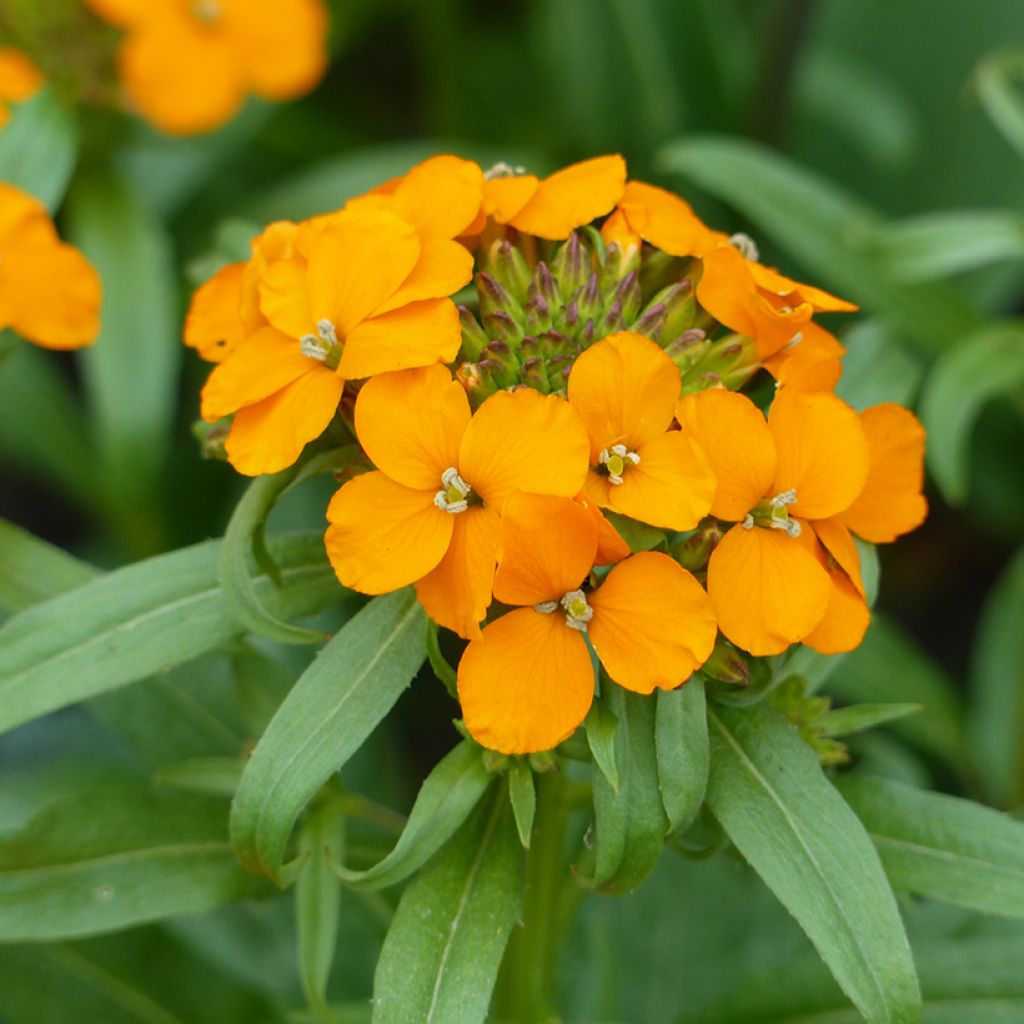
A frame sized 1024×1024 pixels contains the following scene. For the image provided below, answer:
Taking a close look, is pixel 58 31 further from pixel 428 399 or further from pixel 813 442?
pixel 813 442

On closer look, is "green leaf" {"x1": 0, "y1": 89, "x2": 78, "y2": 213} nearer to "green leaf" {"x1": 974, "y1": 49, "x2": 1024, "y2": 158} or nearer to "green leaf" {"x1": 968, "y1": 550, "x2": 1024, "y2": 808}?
"green leaf" {"x1": 974, "y1": 49, "x2": 1024, "y2": 158}

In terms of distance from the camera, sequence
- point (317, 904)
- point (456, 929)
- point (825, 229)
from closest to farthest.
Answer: point (456, 929)
point (317, 904)
point (825, 229)

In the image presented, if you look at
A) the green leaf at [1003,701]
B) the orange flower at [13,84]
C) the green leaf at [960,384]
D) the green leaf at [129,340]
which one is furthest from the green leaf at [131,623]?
the green leaf at [1003,701]

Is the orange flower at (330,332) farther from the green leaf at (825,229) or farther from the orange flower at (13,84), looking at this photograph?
the green leaf at (825,229)

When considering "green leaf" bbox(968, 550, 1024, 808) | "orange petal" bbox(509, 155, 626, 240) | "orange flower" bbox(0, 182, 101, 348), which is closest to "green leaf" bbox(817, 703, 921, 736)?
"orange petal" bbox(509, 155, 626, 240)

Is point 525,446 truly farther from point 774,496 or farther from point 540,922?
point 540,922

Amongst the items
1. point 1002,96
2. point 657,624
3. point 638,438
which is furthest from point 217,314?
point 1002,96

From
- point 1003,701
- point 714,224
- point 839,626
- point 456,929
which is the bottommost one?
point 1003,701
